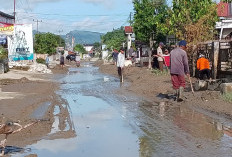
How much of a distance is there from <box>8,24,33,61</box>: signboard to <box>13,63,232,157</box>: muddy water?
2381 centimetres

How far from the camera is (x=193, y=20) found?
77.0 feet

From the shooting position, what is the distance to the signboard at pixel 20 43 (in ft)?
111

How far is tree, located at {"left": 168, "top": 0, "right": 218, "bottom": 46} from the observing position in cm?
Result: 1950

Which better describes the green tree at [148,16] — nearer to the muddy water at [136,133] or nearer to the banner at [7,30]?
the banner at [7,30]

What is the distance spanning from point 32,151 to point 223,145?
3.14m

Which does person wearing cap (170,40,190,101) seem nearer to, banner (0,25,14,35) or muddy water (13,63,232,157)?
muddy water (13,63,232,157)

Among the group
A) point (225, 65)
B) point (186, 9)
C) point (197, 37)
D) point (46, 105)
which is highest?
point (186, 9)

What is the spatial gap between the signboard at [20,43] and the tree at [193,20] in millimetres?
14842

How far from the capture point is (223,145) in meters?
6.47

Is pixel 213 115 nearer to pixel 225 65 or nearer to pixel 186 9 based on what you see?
pixel 225 65

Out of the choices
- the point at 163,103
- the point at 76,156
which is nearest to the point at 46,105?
the point at 163,103

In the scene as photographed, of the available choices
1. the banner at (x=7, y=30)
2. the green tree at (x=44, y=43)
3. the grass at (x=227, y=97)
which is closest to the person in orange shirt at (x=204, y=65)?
the grass at (x=227, y=97)

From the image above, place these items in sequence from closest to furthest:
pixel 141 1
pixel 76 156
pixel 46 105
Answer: pixel 76 156, pixel 46 105, pixel 141 1

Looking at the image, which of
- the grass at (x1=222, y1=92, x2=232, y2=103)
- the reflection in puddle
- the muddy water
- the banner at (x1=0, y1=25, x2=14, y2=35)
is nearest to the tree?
the grass at (x1=222, y1=92, x2=232, y2=103)
